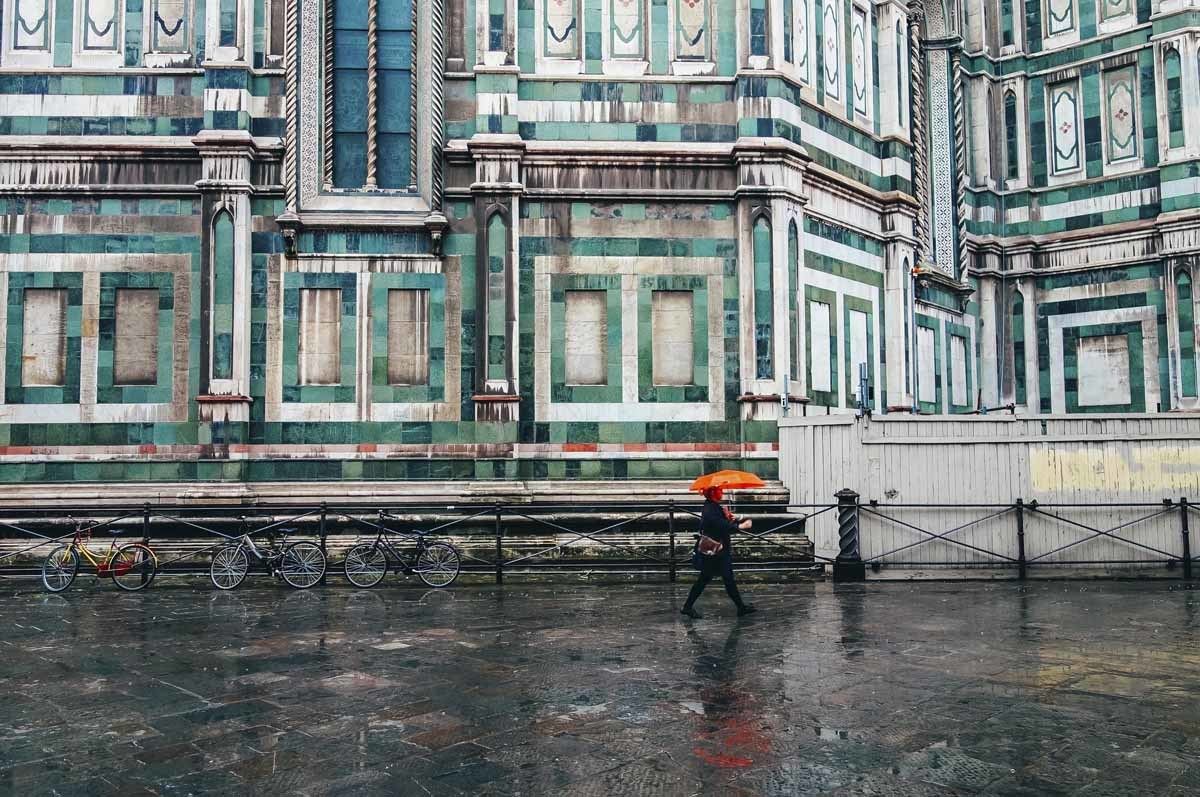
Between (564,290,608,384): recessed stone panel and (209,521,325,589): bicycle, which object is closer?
(209,521,325,589): bicycle

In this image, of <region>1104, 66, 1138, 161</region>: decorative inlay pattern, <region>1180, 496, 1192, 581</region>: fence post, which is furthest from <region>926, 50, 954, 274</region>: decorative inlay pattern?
<region>1180, 496, 1192, 581</region>: fence post

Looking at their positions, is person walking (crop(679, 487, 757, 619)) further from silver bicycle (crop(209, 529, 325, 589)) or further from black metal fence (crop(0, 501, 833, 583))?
silver bicycle (crop(209, 529, 325, 589))

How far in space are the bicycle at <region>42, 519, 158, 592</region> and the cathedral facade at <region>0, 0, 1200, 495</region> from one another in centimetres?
193

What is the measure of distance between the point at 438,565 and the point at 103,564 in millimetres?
5470

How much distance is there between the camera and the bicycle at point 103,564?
16859 millimetres

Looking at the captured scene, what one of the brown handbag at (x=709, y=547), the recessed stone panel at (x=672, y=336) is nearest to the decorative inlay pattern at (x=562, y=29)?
the recessed stone panel at (x=672, y=336)

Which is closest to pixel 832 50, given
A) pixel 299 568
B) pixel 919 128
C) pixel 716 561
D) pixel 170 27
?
pixel 919 128

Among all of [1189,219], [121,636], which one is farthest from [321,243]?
[1189,219]

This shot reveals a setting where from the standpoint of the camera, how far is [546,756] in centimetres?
734

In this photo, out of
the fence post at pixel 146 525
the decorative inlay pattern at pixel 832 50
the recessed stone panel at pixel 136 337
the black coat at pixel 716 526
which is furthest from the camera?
the decorative inlay pattern at pixel 832 50

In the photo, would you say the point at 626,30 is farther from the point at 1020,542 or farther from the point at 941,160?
the point at 1020,542

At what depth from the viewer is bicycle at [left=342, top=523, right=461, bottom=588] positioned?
17.1 meters

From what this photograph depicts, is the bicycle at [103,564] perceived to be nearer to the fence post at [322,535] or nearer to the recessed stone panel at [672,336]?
the fence post at [322,535]

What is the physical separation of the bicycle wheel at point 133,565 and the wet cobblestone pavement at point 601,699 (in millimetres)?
1990
